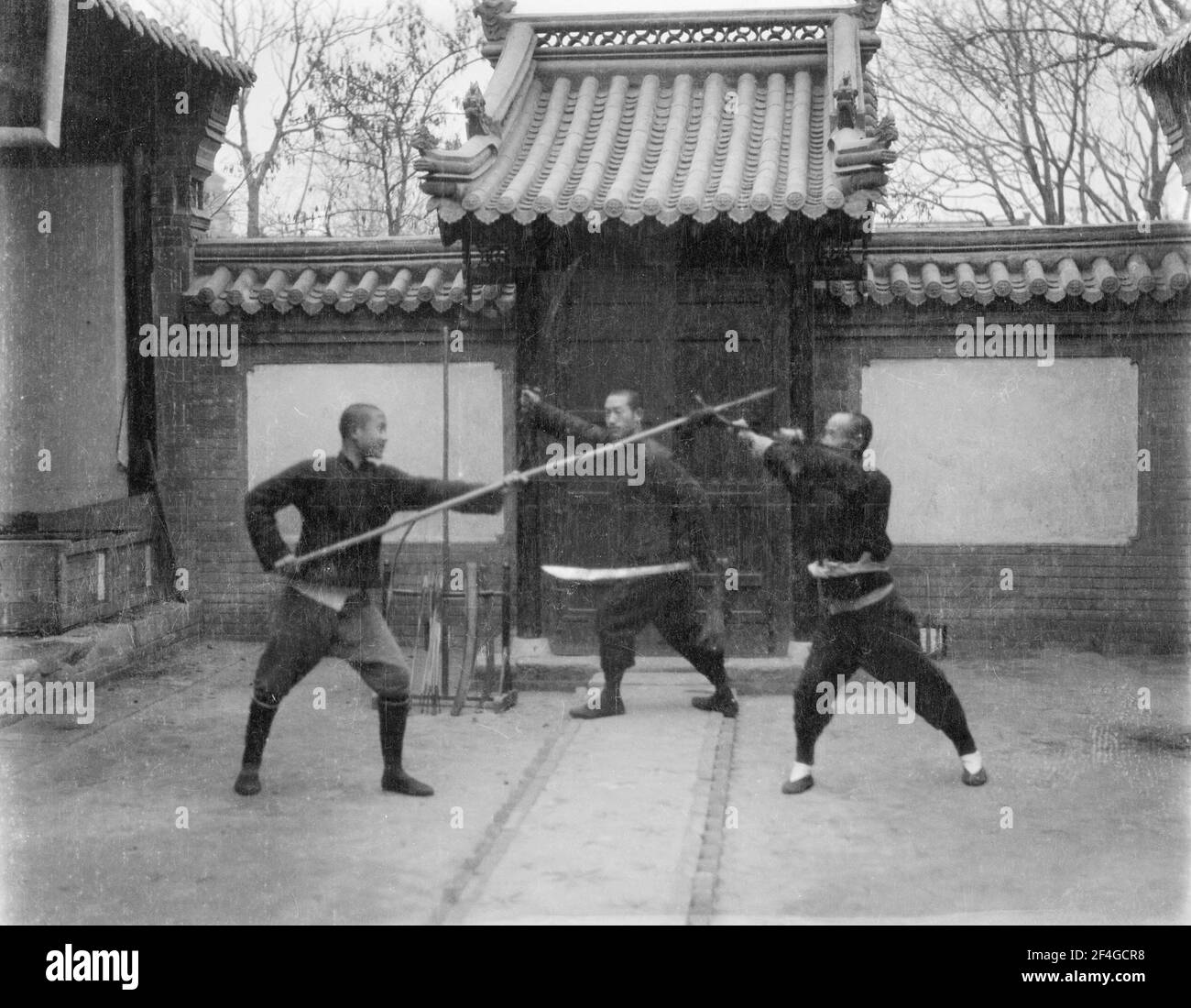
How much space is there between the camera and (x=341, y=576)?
20.6ft

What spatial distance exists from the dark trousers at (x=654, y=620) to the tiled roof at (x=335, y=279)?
2711 millimetres

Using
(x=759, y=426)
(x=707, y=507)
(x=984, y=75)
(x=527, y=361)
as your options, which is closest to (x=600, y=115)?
(x=527, y=361)

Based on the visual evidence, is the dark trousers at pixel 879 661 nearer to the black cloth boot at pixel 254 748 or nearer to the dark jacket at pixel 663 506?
the dark jacket at pixel 663 506

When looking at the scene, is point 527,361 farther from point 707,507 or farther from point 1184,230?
point 1184,230

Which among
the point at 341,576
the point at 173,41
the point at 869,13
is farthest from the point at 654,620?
the point at 173,41

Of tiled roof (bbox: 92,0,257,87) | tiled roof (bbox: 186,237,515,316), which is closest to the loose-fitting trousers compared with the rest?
tiled roof (bbox: 186,237,515,316)

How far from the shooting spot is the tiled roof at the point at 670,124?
7.95m

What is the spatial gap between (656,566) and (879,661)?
1904mm

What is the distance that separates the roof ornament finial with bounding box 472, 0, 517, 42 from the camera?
32.5ft

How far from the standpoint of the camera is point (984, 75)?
2023 cm

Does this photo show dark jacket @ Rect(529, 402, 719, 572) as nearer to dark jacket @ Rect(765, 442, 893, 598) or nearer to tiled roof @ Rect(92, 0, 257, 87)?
dark jacket @ Rect(765, 442, 893, 598)

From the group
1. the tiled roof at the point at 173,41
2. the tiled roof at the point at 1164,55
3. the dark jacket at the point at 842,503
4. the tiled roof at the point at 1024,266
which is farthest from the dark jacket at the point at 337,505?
the tiled roof at the point at 1164,55

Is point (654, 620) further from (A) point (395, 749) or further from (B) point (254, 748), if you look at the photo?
(B) point (254, 748)

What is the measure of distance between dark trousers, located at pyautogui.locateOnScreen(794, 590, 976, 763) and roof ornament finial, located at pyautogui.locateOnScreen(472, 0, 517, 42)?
575 centimetres
